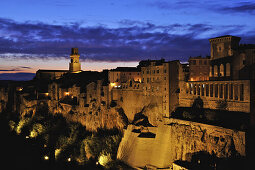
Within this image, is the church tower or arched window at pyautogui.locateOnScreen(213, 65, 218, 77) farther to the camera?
the church tower

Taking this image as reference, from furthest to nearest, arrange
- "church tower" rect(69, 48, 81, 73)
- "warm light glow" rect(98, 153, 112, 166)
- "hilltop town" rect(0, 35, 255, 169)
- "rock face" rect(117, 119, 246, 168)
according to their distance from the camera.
Answer: "church tower" rect(69, 48, 81, 73) → "warm light glow" rect(98, 153, 112, 166) → "hilltop town" rect(0, 35, 255, 169) → "rock face" rect(117, 119, 246, 168)

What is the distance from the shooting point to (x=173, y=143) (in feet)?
97.8

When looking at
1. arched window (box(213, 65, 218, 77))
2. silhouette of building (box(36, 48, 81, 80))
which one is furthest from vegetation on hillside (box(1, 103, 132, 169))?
silhouette of building (box(36, 48, 81, 80))

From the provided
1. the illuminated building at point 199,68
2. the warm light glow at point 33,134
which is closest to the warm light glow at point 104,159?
the illuminated building at point 199,68

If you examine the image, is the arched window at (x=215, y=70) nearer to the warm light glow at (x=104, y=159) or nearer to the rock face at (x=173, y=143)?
the rock face at (x=173, y=143)

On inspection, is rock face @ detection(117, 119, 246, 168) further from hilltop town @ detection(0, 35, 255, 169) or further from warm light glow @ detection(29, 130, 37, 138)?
warm light glow @ detection(29, 130, 37, 138)

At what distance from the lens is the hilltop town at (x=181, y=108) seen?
82.9 feet

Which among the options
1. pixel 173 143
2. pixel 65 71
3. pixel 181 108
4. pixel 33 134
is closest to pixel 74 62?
pixel 65 71

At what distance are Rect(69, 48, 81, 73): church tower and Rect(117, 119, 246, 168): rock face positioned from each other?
55766mm

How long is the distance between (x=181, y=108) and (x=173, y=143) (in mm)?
5654

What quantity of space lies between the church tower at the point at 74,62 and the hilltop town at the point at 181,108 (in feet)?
122

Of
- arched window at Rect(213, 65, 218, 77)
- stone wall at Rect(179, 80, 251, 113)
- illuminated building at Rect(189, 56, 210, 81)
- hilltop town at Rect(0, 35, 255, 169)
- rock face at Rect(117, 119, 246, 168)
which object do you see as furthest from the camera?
illuminated building at Rect(189, 56, 210, 81)

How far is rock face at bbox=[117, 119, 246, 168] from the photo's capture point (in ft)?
79.5

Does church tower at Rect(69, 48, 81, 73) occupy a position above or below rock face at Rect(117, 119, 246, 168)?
above
